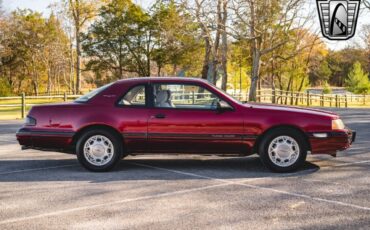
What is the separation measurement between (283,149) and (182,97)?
5.79 ft

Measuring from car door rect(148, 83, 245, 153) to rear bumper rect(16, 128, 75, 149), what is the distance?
132cm

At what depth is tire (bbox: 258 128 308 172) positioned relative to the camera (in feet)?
23.2

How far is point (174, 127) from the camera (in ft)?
23.5

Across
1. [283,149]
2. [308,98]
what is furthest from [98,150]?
[308,98]

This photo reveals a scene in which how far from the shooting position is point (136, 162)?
8273 millimetres

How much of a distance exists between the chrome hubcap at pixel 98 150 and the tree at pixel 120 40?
37.7m

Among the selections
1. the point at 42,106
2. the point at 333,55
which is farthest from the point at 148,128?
the point at 333,55

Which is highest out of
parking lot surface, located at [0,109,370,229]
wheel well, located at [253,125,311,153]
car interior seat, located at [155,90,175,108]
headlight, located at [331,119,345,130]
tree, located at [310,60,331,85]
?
tree, located at [310,60,331,85]

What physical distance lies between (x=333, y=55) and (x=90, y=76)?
36.4 m

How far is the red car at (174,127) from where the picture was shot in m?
7.11

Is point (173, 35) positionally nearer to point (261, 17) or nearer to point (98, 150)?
point (261, 17)

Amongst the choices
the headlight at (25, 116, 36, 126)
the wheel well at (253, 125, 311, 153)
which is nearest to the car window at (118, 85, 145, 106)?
the headlight at (25, 116, 36, 126)

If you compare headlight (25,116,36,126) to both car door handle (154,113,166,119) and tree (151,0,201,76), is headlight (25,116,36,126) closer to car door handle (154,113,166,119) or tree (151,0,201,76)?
car door handle (154,113,166,119)

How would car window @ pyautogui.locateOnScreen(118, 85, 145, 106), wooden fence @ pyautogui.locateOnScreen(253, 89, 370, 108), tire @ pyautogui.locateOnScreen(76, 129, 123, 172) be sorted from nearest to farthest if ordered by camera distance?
tire @ pyautogui.locateOnScreen(76, 129, 123, 172), car window @ pyautogui.locateOnScreen(118, 85, 145, 106), wooden fence @ pyautogui.locateOnScreen(253, 89, 370, 108)
